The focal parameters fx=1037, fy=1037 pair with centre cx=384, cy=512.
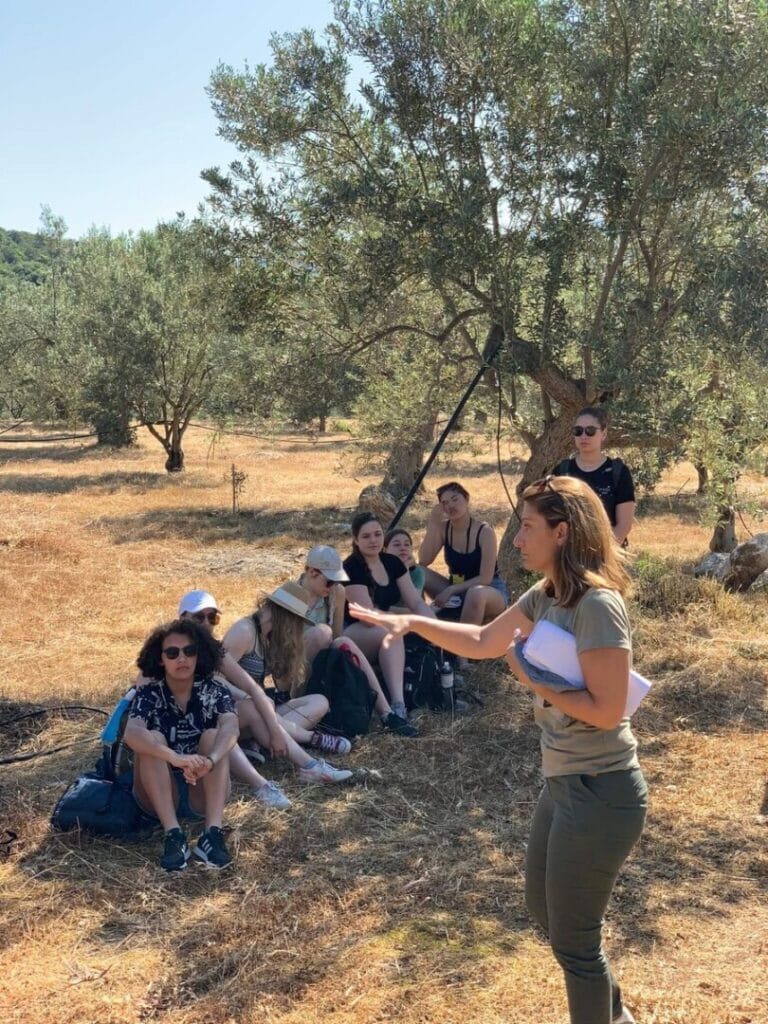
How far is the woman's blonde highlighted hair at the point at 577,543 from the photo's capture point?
101 inches

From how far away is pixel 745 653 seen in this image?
769 centimetres

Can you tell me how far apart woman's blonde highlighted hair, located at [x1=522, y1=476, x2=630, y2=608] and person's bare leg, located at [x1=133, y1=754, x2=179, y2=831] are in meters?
2.36

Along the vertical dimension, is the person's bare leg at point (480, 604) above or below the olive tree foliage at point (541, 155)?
below

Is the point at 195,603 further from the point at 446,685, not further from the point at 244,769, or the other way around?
the point at 446,685

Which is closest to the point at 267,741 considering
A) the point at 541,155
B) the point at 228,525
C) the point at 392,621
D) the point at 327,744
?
the point at 327,744

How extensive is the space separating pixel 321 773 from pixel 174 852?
1129 mm

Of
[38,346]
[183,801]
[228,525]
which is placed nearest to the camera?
[183,801]

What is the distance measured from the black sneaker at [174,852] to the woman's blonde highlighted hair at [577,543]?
228cm

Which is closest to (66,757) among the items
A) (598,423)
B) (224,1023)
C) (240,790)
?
(240,790)

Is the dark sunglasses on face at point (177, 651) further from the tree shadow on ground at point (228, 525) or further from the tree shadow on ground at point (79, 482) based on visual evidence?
the tree shadow on ground at point (79, 482)

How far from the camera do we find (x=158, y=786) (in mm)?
4316

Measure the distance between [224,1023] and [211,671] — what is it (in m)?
1.71

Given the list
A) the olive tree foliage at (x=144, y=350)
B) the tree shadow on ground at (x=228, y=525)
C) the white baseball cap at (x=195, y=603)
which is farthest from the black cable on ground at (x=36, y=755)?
the olive tree foliage at (x=144, y=350)

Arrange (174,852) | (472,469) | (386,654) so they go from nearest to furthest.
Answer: (174,852), (386,654), (472,469)
